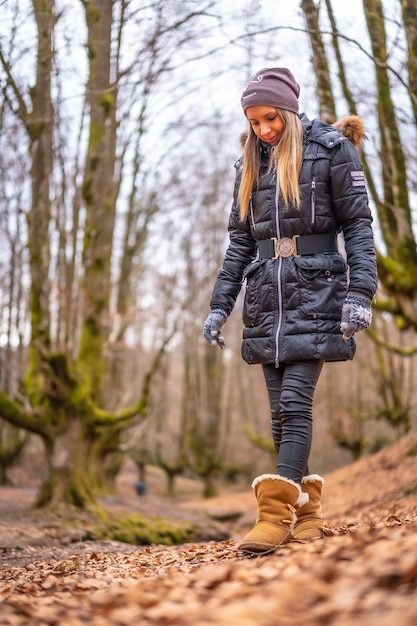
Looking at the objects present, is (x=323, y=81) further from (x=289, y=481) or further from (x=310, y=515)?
(x=289, y=481)

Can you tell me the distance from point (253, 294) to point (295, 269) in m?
0.31

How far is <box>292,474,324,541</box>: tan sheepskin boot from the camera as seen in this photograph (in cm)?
382

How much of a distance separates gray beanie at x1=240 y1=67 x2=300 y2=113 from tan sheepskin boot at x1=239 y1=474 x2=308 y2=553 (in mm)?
2148

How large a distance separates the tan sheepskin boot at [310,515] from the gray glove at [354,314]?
3.08ft

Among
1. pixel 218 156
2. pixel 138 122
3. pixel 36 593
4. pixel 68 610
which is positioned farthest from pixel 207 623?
pixel 218 156

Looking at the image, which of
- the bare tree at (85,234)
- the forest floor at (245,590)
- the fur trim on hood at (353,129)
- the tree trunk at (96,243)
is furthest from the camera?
the tree trunk at (96,243)

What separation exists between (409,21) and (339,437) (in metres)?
18.7

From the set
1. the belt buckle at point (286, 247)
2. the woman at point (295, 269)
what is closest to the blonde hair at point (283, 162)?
the woman at point (295, 269)

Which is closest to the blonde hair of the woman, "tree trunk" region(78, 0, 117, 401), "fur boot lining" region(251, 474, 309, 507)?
the woman

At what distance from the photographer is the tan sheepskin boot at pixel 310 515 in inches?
151

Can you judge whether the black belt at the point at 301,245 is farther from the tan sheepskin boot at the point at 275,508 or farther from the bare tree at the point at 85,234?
the bare tree at the point at 85,234

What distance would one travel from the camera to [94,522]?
26.7ft

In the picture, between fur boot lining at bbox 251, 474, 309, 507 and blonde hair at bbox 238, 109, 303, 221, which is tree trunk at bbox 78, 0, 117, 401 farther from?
fur boot lining at bbox 251, 474, 309, 507

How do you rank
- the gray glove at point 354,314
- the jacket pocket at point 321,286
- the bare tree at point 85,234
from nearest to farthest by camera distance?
the gray glove at point 354,314 → the jacket pocket at point 321,286 → the bare tree at point 85,234
